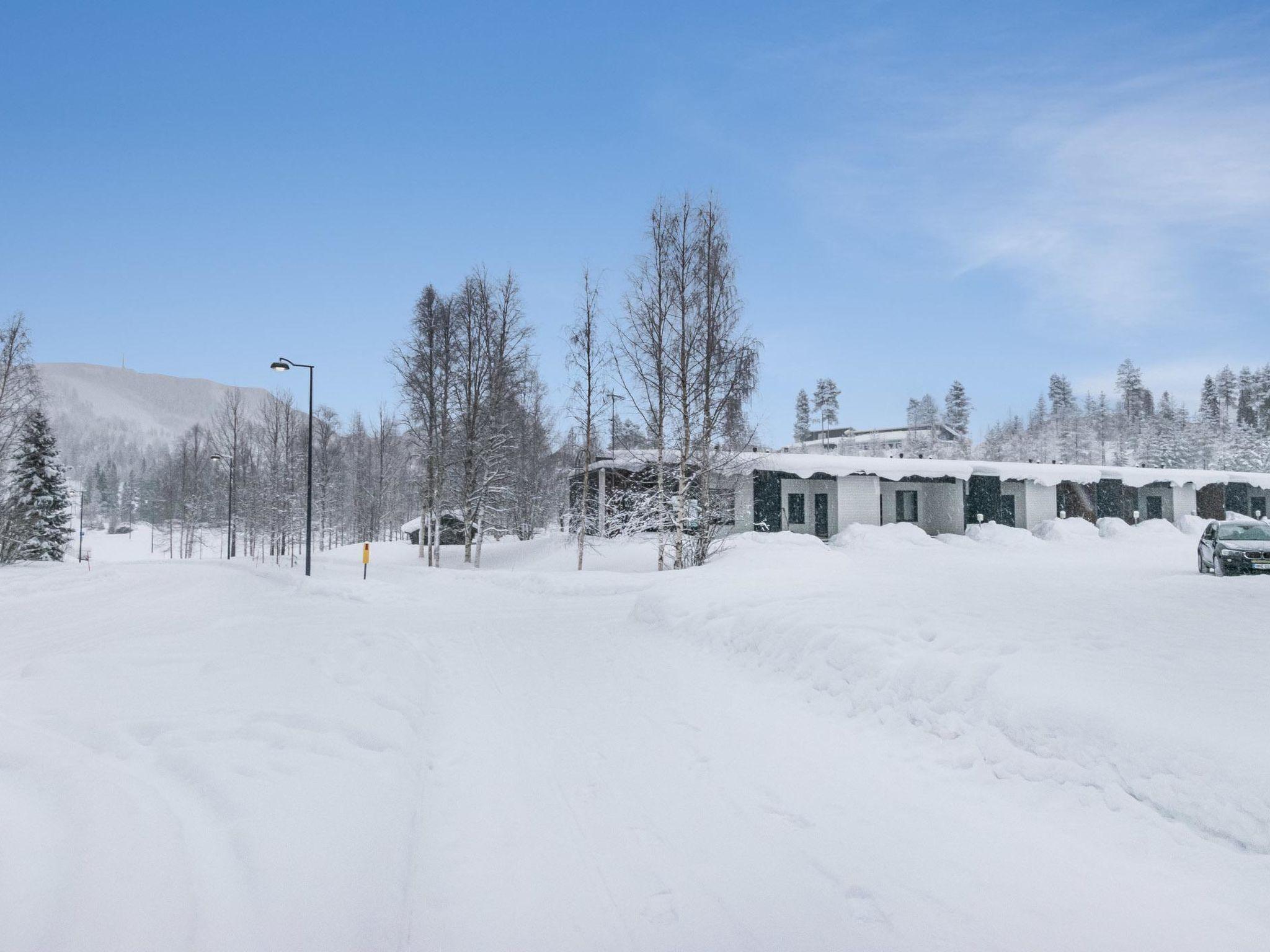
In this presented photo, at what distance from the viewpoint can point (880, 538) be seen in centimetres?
2716

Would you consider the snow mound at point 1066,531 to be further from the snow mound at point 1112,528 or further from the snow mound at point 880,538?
A: the snow mound at point 880,538

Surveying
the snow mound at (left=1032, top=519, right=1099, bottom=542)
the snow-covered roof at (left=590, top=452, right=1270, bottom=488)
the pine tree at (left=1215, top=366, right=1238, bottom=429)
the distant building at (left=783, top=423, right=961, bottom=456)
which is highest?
the pine tree at (left=1215, top=366, right=1238, bottom=429)

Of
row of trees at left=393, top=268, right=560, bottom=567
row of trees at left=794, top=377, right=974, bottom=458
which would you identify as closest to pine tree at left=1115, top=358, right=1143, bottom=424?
row of trees at left=794, top=377, right=974, bottom=458

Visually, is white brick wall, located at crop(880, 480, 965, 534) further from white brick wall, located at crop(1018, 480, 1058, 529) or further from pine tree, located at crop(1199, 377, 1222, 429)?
pine tree, located at crop(1199, 377, 1222, 429)

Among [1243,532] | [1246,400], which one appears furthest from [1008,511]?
[1246,400]

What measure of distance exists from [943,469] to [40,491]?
45.1 metres

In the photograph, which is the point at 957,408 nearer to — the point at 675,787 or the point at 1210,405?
the point at 1210,405

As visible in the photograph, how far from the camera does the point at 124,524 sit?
317 feet

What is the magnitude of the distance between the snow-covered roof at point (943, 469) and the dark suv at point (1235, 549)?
11527 mm

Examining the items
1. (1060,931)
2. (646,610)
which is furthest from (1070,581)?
(1060,931)

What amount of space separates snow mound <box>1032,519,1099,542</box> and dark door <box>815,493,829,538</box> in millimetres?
10237

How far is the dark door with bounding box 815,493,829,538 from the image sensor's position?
30.9 metres

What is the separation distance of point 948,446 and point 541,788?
97.7m

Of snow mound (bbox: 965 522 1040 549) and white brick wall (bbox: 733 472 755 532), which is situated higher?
white brick wall (bbox: 733 472 755 532)
